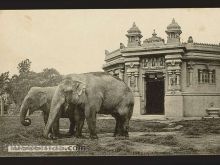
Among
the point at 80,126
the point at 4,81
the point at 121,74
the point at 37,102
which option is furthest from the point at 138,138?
the point at 4,81

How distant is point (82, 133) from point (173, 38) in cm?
188

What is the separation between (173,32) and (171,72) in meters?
0.57

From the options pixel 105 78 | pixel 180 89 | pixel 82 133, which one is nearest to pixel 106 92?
pixel 105 78

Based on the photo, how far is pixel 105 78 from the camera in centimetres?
609

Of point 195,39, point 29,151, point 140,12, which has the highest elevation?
point 140,12

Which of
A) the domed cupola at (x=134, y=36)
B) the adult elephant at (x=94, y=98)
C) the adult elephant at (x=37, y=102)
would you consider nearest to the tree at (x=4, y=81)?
the adult elephant at (x=37, y=102)

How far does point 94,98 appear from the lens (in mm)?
5945

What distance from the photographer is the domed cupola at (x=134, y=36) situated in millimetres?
6070

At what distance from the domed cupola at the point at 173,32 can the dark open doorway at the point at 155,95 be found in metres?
0.57

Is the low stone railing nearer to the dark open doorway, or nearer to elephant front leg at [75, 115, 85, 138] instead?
the dark open doorway

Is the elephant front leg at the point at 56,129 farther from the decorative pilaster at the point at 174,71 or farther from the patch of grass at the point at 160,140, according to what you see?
the decorative pilaster at the point at 174,71

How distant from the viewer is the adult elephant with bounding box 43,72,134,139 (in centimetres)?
595

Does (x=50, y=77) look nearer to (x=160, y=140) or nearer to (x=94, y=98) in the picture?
(x=94, y=98)

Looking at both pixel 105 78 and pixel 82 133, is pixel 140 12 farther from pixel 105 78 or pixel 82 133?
pixel 82 133
